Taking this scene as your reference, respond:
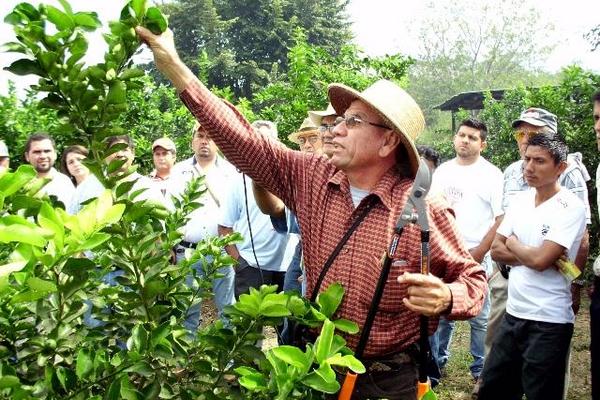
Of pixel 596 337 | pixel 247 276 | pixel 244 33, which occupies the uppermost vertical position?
pixel 244 33

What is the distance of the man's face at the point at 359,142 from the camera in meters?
2.42

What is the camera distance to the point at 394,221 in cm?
231

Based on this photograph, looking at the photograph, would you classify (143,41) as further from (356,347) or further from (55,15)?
(356,347)

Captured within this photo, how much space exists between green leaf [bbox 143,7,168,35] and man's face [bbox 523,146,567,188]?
2710mm

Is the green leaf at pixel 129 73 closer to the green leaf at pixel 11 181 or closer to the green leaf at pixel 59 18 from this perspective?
the green leaf at pixel 59 18

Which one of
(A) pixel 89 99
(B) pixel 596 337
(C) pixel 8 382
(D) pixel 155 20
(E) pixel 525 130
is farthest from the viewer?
(E) pixel 525 130

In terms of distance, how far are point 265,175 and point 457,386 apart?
133 inches

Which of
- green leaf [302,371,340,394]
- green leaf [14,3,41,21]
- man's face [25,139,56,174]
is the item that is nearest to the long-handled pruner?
green leaf [302,371,340,394]

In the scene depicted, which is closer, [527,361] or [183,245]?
[527,361]

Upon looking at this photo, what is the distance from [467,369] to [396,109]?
3.77 m

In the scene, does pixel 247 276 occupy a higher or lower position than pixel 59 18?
lower

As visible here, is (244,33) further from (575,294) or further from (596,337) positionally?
(596,337)

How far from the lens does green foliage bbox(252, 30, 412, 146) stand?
8.59 m

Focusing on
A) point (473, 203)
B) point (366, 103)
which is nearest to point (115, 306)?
point (366, 103)
